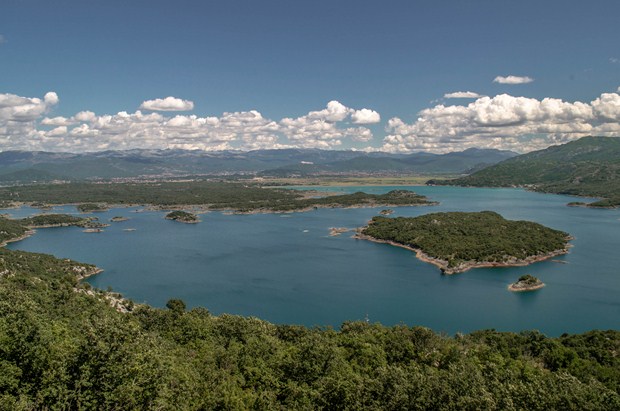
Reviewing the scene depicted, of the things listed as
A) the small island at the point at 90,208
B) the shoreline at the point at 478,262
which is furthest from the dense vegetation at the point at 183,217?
the shoreline at the point at 478,262

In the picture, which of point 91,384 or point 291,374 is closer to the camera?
point 91,384

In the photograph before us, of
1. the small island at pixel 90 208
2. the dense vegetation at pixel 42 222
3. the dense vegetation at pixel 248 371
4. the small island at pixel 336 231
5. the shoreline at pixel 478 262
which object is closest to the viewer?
the dense vegetation at pixel 248 371

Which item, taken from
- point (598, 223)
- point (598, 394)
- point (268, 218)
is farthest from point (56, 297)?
point (598, 223)

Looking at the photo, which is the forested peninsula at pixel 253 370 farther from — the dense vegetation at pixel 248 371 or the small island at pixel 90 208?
the small island at pixel 90 208

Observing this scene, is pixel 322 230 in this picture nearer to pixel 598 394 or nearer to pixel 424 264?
pixel 424 264

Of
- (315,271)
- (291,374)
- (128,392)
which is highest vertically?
(128,392)

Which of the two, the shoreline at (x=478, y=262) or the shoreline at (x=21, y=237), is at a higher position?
the shoreline at (x=21, y=237)

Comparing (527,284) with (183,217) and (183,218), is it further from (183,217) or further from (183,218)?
(183,217)
